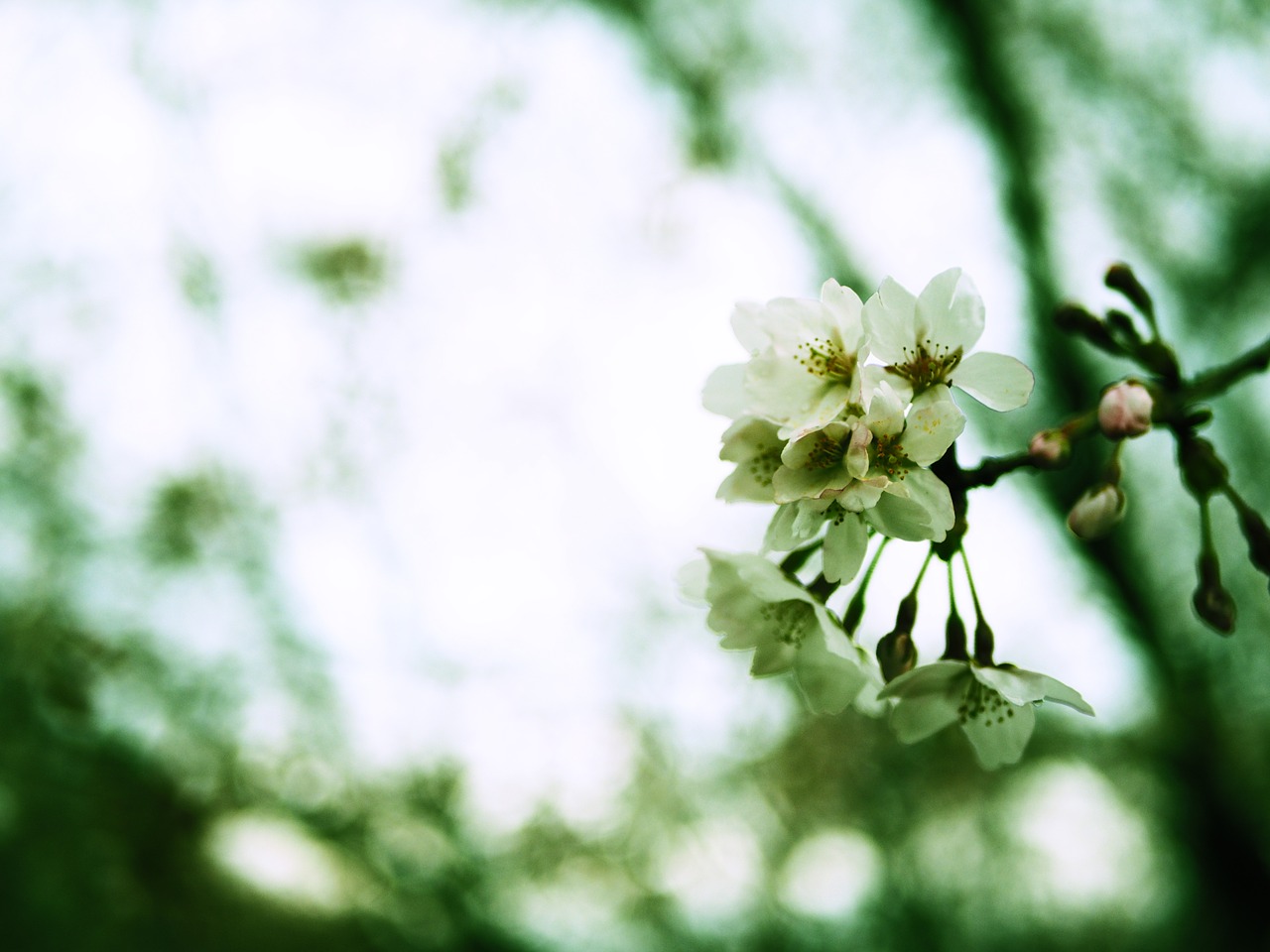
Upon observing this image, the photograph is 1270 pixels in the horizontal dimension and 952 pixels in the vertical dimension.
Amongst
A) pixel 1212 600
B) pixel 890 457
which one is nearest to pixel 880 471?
pixel 890 457

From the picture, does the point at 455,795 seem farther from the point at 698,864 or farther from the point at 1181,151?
the point at 1181,151

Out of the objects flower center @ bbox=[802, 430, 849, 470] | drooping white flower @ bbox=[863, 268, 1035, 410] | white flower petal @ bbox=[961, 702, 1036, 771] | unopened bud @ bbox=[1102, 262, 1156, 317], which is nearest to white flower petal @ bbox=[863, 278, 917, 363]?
drooping white flower @ bbox=[863, 268, 1035, 410]

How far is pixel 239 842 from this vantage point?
4988 millimetres

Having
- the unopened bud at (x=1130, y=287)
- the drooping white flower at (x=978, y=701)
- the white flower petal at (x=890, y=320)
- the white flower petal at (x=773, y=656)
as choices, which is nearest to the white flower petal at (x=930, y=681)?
the drooping white flower at (x=978, y=701)

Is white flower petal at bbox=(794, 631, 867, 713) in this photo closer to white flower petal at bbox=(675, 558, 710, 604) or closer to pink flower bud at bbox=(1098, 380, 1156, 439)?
white flower petal at bbox=(675, 558, 710, 604)

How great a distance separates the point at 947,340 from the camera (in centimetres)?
98

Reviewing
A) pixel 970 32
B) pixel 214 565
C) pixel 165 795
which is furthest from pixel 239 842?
pixel 970 32

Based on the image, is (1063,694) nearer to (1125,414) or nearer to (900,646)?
(900,646)

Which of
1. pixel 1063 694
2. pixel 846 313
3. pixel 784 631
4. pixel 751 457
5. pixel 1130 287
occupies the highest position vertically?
pixel 1130 287

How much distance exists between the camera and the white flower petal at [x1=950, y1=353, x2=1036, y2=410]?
37.7 inches

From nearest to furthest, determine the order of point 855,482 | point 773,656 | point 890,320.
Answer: point 855,482 → point 890,320 → point 773,656

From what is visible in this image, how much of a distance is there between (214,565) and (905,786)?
3982mm

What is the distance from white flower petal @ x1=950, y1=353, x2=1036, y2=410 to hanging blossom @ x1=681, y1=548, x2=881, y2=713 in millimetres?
284

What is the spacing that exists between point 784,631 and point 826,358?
1.02 feet
